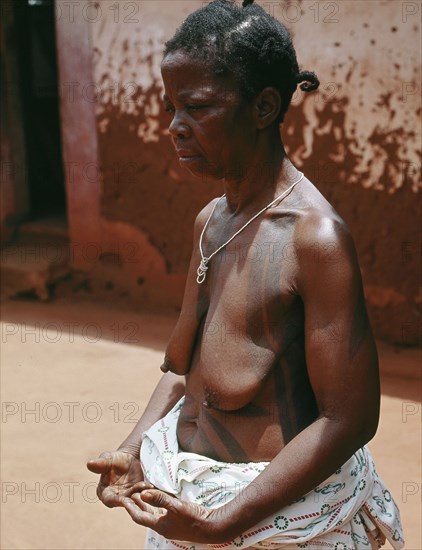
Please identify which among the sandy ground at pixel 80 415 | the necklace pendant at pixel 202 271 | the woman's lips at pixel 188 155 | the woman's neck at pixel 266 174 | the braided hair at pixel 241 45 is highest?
the braided hair at pixel 241 45

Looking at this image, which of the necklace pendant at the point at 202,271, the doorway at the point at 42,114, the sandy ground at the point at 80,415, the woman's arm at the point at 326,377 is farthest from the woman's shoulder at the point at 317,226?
the doorway at the point at 42,114

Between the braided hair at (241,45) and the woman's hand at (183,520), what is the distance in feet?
2.69

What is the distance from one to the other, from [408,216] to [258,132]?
3.53 m

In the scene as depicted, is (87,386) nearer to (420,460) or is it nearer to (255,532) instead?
(420,460)

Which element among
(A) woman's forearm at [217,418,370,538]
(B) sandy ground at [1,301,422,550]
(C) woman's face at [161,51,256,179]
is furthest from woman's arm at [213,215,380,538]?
(B) sandy ground at [1,301,422,550]

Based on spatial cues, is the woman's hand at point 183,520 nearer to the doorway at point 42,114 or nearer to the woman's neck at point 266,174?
the woman's neck at point 266,174

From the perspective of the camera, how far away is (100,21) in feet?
19.4

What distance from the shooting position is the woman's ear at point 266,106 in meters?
1.64

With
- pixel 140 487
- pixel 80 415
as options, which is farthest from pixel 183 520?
pixel 80 415

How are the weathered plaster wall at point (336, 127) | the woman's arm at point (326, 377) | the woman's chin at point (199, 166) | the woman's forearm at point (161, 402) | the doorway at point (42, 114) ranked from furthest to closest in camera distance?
1. the doorway at point (42, 114)
2. the weathered plaster wall at point (336, 127)
3. the woman's forearm at point (161, 402)
4. the woman's chin at point (199, 166)
5. the woman's arm at point (326, 377)

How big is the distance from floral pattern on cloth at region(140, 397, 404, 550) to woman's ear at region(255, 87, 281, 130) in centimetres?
71

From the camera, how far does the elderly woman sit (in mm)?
1561

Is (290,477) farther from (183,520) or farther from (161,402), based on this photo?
(161,402)

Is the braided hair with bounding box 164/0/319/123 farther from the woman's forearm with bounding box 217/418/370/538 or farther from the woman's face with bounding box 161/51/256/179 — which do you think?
the woman's forearm with bounding box 217/418/370/538
